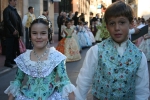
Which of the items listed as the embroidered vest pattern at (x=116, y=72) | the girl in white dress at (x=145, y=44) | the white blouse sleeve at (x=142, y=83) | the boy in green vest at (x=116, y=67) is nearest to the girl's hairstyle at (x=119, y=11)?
the boy in green vest at (x=116, y=67)

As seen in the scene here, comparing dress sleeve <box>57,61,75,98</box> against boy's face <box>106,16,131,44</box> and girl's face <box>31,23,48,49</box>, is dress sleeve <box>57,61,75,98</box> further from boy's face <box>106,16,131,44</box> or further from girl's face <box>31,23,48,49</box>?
boy's face <box>106,16,131,44</box>

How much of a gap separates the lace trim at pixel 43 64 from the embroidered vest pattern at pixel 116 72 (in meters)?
0.65

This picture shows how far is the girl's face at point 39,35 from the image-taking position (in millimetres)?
3105

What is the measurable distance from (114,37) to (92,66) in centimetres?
30

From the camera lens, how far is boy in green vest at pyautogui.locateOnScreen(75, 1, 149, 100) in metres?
2.55

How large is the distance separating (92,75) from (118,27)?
462mm

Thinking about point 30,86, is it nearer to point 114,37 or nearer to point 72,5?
point 114,37

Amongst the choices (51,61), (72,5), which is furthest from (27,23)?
(72,5)

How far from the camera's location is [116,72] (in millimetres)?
2543

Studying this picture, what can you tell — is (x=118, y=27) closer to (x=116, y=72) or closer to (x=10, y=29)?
(x=116, y=72)

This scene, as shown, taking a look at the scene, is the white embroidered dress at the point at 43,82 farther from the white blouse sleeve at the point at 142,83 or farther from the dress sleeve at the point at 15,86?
the white blouse sleeve at the point at 142,83

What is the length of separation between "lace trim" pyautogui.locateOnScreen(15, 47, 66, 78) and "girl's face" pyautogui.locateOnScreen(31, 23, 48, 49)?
0.52 ft

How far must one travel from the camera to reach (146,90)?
2631mm

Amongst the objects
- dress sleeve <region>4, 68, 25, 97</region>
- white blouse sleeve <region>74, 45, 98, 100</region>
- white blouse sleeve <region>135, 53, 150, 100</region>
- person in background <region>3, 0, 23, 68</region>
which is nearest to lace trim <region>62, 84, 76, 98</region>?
white blouse sleeve <region>74, 45, 98, 100</region>
